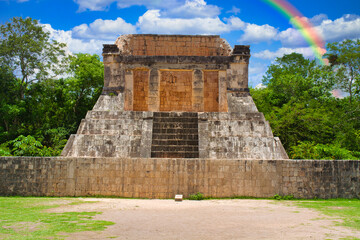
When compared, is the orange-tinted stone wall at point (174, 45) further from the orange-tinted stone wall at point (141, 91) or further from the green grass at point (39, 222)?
the green grass at point (39, 222)

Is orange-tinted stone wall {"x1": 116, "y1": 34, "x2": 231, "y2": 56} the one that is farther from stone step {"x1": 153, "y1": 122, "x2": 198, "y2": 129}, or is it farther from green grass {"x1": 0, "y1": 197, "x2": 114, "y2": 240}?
green grass {"x1": 0, "y1": 197, "x2": 114, "y2": 240}

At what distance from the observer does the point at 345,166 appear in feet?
35.8

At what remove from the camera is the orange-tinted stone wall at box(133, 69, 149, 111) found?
1842 centimetres

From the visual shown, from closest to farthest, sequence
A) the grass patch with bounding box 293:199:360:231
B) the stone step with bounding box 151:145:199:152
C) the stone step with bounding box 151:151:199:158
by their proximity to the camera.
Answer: the grass patch with bounding box 293:199:360:231, the stone step with bounding box 151:151:199:158, the stone step with bounding box 151:145:199:152

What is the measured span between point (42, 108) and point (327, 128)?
54.0 feet

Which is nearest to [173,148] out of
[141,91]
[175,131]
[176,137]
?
[176,137]

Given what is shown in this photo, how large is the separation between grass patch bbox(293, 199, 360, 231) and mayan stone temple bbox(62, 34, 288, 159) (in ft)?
10.8

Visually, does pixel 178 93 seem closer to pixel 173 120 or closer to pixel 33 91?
pixel 173 120

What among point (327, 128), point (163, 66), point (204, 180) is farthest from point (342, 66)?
point (204, 180)

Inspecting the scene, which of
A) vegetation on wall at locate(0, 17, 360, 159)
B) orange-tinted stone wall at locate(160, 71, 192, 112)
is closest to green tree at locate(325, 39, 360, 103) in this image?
vegetation on wall at locate(0, 17, 360, 159)

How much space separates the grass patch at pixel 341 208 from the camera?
746 cm

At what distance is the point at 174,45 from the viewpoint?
19766mm

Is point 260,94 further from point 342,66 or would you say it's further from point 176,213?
point 176,213

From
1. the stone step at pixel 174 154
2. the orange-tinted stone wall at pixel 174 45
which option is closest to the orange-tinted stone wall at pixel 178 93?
the orange-tinted stone wall at pixel 174 45
